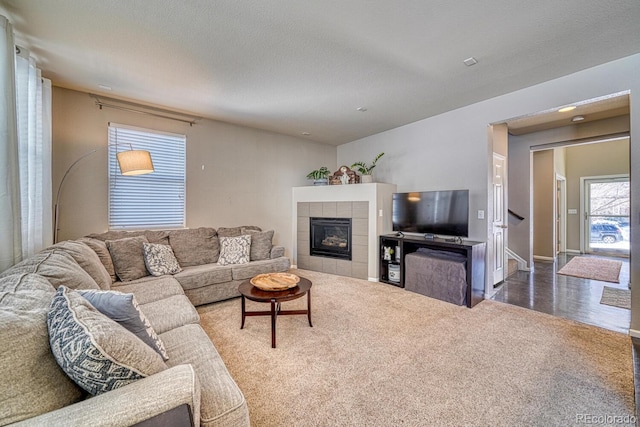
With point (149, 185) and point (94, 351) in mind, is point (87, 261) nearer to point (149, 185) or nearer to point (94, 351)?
point (94, 351)

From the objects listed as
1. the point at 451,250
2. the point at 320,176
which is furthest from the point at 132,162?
the point at 451,250

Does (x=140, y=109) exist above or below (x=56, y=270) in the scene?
above

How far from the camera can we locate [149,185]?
3.65 meters

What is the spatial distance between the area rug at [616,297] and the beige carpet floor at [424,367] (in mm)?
1077

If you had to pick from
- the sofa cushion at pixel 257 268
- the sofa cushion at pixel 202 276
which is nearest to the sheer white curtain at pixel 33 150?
the sofa cushion at pixel 202 276

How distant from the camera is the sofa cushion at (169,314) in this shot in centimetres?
177

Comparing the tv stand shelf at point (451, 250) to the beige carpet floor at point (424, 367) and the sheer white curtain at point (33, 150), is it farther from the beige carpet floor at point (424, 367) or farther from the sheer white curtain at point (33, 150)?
the sheer white curtain at point (33, 150)

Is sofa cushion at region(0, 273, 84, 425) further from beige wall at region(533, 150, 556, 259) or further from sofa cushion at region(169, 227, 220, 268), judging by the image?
beige wall at region(533, 150, 556, 259)

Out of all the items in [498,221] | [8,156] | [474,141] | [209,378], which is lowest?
[209,378]

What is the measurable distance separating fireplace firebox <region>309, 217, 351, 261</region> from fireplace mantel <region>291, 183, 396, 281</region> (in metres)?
0.12

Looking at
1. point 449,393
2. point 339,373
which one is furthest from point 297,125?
point 449,393

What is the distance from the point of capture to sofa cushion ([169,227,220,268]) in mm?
3463

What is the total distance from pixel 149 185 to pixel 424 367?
3.90 metres

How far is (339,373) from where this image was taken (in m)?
1.89
